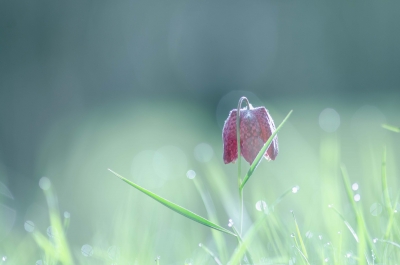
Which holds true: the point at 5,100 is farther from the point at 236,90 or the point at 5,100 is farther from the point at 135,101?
the point at 236,90

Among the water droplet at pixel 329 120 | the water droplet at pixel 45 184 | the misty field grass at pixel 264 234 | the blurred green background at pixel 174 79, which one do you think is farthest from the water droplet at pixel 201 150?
the misty field grass at pixel 264 234

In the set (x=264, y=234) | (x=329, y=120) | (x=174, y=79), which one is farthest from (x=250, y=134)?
(x=174, y=79)

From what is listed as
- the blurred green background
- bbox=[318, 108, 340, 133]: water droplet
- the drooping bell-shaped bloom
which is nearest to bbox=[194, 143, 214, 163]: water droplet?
the blurred green background

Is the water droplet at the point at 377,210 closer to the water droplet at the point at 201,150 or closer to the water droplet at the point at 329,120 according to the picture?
the water droplet at the point at 201,150

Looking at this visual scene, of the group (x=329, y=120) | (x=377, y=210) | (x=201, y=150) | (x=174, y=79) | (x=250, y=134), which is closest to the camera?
(x=250, y=134)

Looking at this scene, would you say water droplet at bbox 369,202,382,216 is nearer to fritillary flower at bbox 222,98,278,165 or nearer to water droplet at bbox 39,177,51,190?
fritillary flower at bbox 222,98,278,165

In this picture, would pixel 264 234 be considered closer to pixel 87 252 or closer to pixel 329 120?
pixel 87 252

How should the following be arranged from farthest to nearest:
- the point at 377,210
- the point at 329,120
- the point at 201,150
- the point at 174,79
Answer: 1. the point at 174,79
2. the point at 329,120
3. the point at 201,150
4. the point at 377,210
